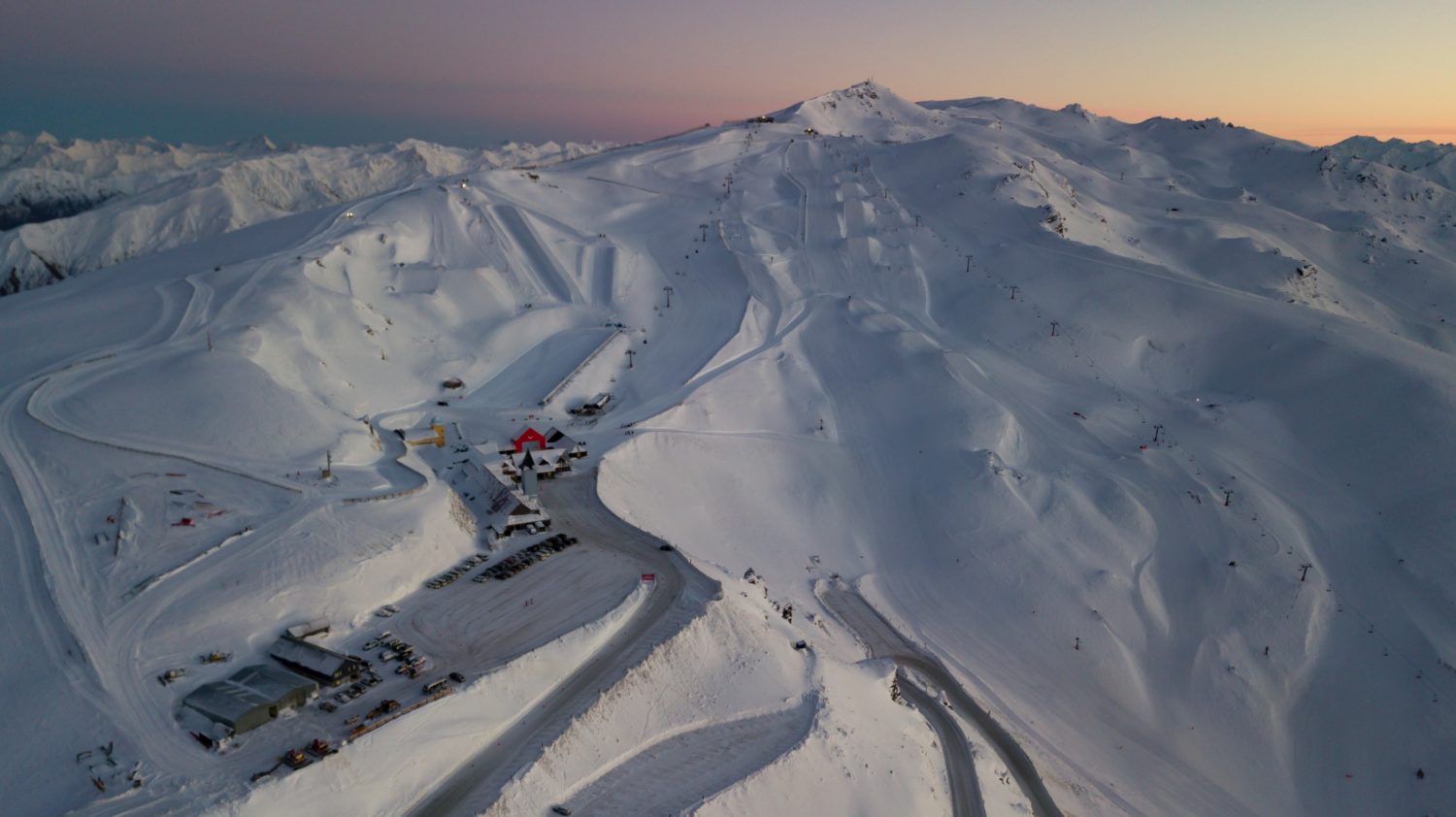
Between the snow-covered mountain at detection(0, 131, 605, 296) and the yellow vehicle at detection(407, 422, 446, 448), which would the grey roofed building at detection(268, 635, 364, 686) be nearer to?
the yellow vehicle at detection(407, 422, 446, 448)

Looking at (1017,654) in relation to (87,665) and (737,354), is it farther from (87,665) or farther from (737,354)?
(87,665)

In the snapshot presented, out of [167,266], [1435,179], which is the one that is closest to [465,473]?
[167,266]

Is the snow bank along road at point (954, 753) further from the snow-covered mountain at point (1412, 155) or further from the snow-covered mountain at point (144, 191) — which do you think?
the snow-covered mountain at point (144, 191)

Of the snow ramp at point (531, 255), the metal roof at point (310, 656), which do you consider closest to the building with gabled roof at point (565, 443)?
the metal roof at point (310, 656)

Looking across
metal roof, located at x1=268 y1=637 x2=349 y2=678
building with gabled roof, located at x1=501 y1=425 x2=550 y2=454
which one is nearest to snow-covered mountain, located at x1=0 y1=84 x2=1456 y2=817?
metal roof, located at x1=268 y1=637 x2=349 y2=678

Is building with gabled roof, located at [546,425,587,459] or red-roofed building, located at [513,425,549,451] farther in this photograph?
red-roofed building, located at [513,425,549,451]

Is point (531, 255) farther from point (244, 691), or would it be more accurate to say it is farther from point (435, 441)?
point (244, 691)

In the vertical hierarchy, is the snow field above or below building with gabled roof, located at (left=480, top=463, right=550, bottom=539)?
below
